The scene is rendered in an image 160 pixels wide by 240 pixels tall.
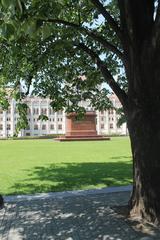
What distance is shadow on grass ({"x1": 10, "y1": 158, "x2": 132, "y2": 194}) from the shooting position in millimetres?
13469

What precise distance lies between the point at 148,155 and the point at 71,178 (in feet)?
25.0

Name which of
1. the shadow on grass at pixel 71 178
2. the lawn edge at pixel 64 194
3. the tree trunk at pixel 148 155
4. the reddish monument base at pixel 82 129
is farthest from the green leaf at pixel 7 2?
the reddish monument base at pixel 82 129

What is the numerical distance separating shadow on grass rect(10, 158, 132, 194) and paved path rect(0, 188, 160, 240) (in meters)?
2.09

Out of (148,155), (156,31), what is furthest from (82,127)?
(156,31)

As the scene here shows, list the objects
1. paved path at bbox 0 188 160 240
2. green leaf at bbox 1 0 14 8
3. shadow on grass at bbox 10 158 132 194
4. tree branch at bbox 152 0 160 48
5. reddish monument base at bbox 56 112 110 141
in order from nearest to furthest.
A: 1. green leaf at bbox 1 0 14 8
2. paved path at bbox 0 188 160 240
3. tree branch at bbox 152 0 160 48
4. shadow on grass at bbox 10 158 132 194
5. reddish monument base at bbox 56 112 110 141

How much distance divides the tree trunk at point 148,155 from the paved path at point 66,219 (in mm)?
563

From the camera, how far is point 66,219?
28.4ft

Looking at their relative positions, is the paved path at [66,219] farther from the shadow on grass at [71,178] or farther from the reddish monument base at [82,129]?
the reddish monument base at [82,129]

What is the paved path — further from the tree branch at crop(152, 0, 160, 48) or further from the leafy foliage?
the tree branch at crop(152, 0, 160, 48)

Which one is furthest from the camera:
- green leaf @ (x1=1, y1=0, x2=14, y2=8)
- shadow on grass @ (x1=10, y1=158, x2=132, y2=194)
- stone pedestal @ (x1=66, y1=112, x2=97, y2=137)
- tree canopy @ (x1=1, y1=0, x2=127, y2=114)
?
stone pedestal @ (x1=66, y1=112, x2=97, y2=137)

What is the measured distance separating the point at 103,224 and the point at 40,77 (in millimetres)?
6477

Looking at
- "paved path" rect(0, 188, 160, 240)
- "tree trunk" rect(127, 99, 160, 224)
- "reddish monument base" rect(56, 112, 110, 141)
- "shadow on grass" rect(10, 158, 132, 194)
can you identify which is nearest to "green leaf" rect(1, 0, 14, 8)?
"paved path" rect(0, 188, 160, 240)

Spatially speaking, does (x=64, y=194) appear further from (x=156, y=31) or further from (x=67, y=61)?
(x=156, y=31)

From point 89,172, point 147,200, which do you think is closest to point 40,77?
point 89,172
